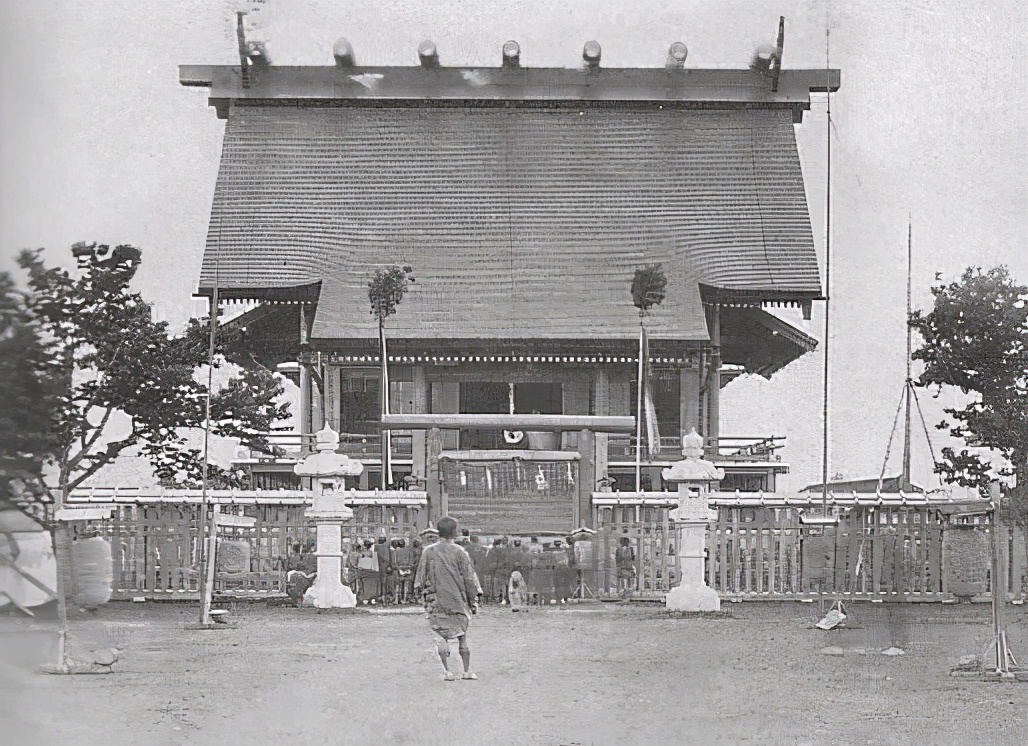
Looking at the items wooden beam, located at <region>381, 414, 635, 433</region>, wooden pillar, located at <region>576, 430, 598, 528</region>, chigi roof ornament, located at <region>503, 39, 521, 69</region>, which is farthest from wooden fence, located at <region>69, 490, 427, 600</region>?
chigi roof ornament, located at <region>503, 39, 521, 69</region>

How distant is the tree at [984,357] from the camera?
19.9 m

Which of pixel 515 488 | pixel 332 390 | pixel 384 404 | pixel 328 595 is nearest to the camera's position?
pixel 328 595

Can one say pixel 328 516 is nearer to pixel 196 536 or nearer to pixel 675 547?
pixel 196 536

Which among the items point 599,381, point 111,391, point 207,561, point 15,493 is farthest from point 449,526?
point 599,381

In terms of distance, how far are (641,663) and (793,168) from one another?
732 inches

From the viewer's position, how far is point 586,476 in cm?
1884

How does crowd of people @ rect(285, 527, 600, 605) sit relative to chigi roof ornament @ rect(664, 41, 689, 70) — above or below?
below

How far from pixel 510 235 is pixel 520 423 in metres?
8.34

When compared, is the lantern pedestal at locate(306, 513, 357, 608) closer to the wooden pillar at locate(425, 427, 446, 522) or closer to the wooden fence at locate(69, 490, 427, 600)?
the wooden fence at locate(69, 490, 427, 600)

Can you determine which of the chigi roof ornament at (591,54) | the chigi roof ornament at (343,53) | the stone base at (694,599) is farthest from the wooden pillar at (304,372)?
the stone base at (694,599)

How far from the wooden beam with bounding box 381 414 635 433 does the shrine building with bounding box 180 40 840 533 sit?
5543 millimetres

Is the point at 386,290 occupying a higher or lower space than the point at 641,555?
higher

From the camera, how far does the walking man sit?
1087 centimetres

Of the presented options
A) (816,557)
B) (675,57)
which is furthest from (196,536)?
(675,57)
